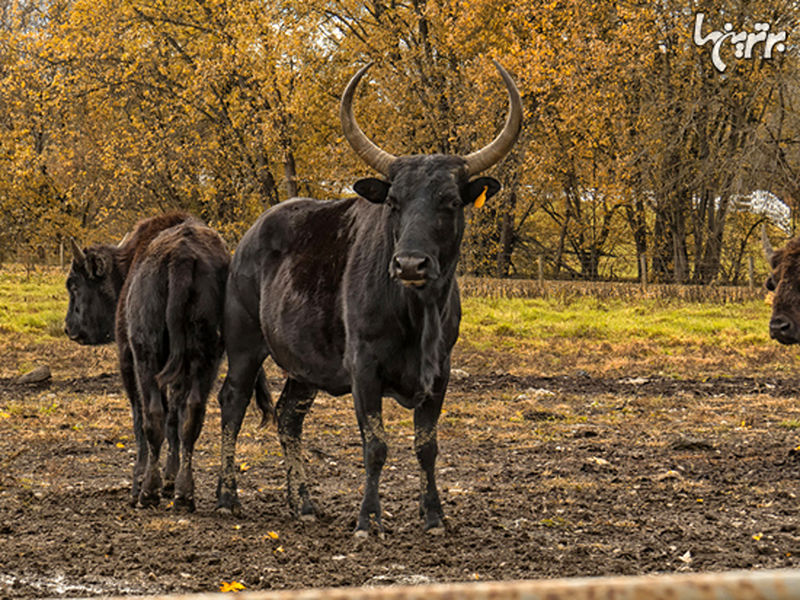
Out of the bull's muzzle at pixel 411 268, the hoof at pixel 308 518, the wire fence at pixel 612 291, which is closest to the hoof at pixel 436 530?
the hoof at pixel 308 518

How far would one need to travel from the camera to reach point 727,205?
3055cm

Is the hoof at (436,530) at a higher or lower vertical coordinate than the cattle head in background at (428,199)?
lower

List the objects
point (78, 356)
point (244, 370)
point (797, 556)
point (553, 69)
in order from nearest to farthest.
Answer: point (797, 556) → point (244, 370) → point (78, 356) → point (553, 69)

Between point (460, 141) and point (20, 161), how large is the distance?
1317 cm

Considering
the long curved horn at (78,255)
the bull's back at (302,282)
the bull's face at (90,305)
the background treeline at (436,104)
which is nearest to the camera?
the bull's back at (302,282)

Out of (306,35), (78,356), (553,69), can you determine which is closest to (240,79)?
(306,35)

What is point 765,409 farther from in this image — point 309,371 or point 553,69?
point 553,69

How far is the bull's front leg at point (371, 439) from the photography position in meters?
6.61

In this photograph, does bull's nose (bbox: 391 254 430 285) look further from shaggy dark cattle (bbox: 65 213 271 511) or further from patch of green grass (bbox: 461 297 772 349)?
patch of green grass (bbox: 461 297 772 349)

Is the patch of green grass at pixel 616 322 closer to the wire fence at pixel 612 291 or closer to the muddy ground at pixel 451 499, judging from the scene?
the wire fence at pixel 612 291

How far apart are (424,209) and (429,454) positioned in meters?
1.67

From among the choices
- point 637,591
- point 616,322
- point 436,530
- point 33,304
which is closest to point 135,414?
point 436,530

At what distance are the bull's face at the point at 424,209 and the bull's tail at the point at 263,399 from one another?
2.26m

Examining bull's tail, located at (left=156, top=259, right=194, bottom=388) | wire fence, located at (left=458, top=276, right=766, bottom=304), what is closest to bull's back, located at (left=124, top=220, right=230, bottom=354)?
bull's tail, located at (left=156, top=259, right=194, bottom=388)
